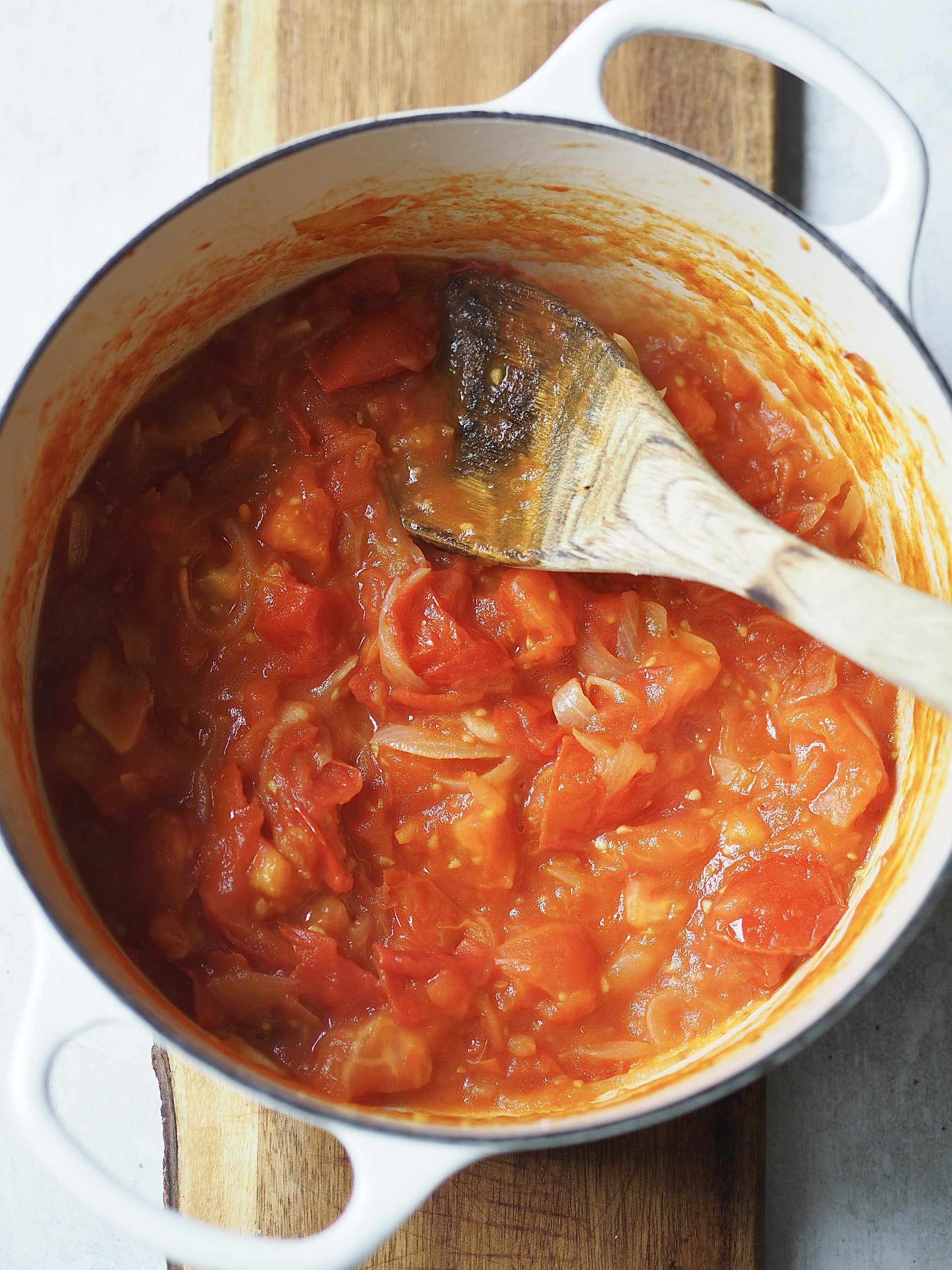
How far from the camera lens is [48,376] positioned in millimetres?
1837

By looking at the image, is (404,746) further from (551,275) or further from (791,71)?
(791,71)

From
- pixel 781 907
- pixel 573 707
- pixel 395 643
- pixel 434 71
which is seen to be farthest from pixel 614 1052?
pixel 434 71

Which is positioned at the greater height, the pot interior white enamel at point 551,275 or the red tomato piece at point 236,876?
the pot interior white enamel at point 551,275

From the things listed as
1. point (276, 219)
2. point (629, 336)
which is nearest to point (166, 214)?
point (276, 219)

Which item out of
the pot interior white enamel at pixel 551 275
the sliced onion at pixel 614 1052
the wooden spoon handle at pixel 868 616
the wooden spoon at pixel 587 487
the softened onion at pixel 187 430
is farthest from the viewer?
Answer: the softened onion at pixel 187 430

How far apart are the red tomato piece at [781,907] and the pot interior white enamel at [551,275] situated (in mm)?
48

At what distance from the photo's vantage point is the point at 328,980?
79.4 inches

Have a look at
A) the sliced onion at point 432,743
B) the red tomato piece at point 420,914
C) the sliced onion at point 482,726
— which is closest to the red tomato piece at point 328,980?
the red tomato piece at point 420,914

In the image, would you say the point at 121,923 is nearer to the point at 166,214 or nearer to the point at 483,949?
the point at 483,949

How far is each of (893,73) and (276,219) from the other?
1.65 meters

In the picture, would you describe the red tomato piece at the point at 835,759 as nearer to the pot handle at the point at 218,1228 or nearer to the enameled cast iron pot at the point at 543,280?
the enameled cast iron pot at the point at 543,280

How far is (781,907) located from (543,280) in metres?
1.46

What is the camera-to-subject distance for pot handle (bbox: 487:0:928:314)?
5.65 ft

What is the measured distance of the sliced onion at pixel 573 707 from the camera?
214 centimetres
